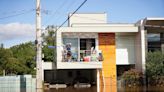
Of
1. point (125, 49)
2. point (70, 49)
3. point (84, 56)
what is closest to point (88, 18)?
point (125, 49)

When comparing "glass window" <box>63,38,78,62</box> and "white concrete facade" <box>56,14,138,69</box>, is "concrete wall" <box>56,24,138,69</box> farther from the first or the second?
"glass window" <box>63,38,78,62</box>

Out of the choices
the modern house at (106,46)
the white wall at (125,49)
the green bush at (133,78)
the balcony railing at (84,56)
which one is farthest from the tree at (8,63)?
the green bush at (133,78)

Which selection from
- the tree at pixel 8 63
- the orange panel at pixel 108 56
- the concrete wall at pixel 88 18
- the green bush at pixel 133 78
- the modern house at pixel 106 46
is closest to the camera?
the green bush at pixel 133 78

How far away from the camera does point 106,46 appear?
36219 millimetres

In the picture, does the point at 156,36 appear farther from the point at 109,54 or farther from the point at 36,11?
the point at 36,11

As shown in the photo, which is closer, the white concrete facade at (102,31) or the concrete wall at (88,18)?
the white concrete facade at (102,31)

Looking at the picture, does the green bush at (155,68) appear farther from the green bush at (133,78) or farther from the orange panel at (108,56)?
the orange panel at (108,56)

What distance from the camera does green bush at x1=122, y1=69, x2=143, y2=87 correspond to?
33.6m

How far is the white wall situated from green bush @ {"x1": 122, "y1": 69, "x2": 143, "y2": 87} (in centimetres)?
284

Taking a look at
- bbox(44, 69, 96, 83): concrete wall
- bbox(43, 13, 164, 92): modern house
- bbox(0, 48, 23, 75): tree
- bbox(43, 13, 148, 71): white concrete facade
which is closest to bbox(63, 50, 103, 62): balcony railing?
bbox(43, 13, 164, 92): modern house

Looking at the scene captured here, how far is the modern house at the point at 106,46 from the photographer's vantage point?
33.8 metres

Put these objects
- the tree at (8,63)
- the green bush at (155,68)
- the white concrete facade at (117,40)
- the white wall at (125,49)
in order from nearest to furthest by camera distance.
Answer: the green bush at (155,68) → the white concrete facade at (117,40) → the white wall at (125,49) → the tree at (8,63)

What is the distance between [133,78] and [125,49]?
13.4 feet

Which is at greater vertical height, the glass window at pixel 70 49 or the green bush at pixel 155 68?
the glass window at pixel 70 49
